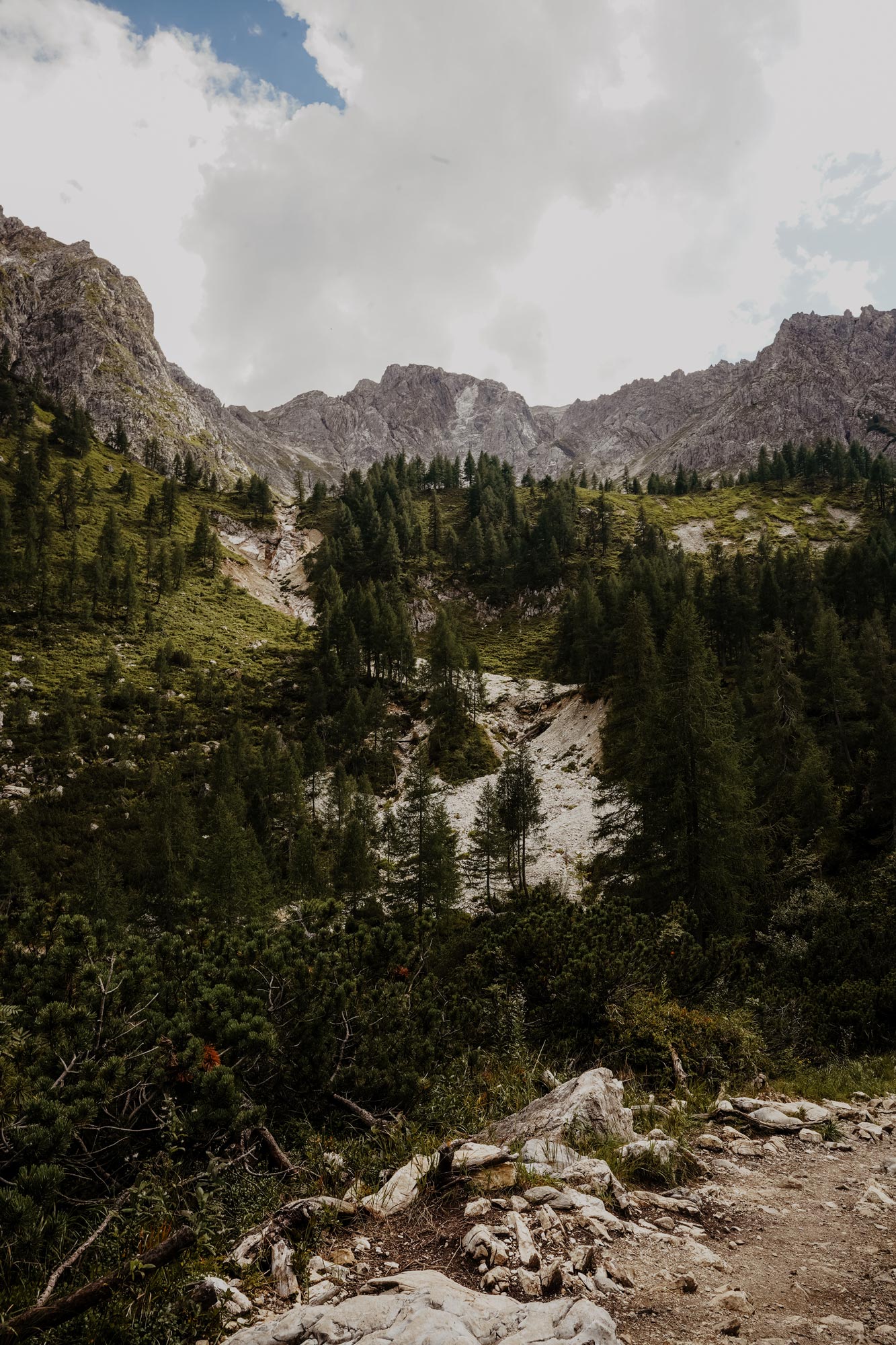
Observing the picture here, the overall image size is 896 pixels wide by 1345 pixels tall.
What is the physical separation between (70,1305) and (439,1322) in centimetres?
255

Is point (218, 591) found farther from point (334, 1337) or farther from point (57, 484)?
point (334, 1337)

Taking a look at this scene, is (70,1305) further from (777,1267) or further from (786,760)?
(786,760)

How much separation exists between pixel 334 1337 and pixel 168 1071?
15.9ft

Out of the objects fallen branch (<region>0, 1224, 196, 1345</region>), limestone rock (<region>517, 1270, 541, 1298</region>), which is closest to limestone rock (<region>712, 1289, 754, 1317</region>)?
limestone rock (<region>517, 1270, 541, 1298</region>)

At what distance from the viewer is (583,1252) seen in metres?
4.50

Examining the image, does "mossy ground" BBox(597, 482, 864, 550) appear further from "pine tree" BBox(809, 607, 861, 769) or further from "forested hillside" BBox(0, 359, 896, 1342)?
"pine tree" BBox(809, 607, 861, 769)

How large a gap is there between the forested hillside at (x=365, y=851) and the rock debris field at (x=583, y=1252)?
781 millimetres

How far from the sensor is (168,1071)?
7.30 meters

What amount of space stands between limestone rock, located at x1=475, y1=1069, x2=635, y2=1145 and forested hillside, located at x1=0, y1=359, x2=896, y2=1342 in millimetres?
658

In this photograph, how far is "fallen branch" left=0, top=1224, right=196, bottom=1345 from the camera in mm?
3848

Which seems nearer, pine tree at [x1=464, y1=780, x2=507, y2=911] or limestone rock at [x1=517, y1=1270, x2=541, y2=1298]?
limestone rock at [x1=517, y1=1270, x2=541, y2=1298]

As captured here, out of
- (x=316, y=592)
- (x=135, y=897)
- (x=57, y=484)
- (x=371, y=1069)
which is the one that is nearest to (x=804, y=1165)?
(x=371, y=1069)

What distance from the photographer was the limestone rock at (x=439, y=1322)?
3.36 metres

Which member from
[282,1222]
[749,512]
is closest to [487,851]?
[282,1222]
